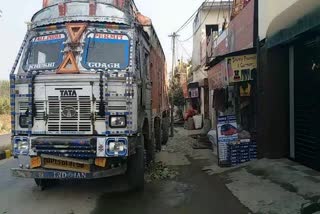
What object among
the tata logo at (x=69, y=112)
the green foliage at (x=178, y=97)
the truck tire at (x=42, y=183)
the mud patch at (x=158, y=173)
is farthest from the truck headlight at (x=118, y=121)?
the green foliage at (x=178, y=97)

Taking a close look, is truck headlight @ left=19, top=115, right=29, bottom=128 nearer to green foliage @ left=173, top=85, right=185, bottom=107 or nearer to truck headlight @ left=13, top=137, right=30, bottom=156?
truck headlight @ left=13, top=137, right=30, bottom=156

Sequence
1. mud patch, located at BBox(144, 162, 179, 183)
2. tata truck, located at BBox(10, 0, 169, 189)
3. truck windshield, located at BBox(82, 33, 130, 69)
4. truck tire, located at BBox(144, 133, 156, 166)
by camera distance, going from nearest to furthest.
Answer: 1. tata truck, located at BBox(10, 0, 169, 189)
2. truck windshield, located at BBox(82, 33, 130, 69)
3. mud patch, located at BBox(144, 162, 179, 183)
4. truck tire, located at BBox(144, 133, 156, 166)

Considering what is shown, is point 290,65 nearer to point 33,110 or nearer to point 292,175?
point 292,175

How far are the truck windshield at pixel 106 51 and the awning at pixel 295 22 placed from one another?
2.94 m

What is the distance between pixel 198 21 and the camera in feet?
96.9

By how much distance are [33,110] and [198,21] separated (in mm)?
23133

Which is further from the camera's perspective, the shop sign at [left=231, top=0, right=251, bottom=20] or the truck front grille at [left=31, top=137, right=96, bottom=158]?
the shop sign at [left=231, top=0, right=251, bottom=20]

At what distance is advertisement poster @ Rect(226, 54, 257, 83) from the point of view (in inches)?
424

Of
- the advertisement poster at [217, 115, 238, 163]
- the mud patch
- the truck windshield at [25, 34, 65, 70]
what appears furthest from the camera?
the advertisement poster at [217, 115, 238, 163]

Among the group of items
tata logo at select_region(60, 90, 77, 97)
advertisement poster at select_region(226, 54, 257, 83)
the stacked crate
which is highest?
advertisement poster at select_region(226, 54, 257, 83)

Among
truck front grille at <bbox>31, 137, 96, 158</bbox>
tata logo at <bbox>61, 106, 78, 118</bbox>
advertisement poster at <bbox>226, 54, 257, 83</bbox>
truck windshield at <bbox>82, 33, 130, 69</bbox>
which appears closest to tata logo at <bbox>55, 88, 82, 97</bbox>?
tata logo at <bbox>61, 106, 78, 118</bbox>

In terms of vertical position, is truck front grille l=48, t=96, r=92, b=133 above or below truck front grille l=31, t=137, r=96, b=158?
above

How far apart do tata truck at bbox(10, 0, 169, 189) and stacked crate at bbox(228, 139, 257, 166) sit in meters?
3.13

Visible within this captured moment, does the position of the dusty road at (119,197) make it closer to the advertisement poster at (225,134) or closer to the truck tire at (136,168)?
the truck tire at (136,168)
